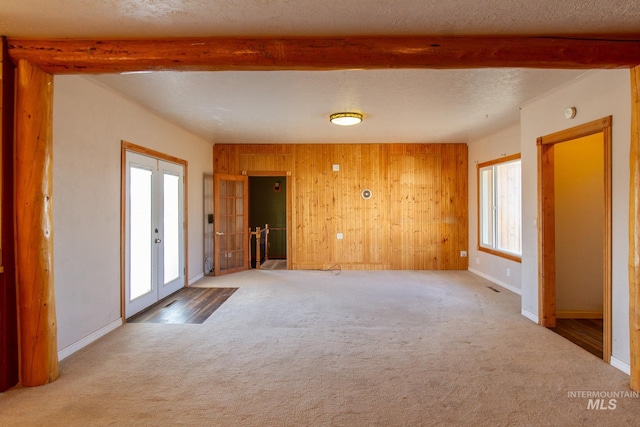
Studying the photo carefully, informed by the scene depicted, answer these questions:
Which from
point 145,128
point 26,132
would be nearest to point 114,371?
point 26,132

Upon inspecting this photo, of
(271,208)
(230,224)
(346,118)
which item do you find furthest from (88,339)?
(271,208)

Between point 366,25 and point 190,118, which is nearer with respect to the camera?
point 366,25

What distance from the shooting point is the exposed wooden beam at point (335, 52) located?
2379 mm

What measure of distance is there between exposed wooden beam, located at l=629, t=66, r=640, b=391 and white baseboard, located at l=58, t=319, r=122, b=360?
4604 mm

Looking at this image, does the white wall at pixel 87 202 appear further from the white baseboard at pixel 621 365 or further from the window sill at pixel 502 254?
the window sill at pixel 502 254

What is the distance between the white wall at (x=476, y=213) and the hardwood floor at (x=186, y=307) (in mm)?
4488

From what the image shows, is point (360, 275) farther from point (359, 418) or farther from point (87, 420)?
point (87, 420)

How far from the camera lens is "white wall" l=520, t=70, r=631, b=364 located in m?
2.71

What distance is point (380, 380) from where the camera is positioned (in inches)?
101

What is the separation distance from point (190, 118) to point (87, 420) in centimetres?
392

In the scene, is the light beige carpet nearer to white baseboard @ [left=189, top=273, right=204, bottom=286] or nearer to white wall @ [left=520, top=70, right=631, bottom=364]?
white wall @ [left=520, top=70, right=631, bottom=364]

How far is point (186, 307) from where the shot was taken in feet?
14.8

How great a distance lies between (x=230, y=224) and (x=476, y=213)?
4939 mm

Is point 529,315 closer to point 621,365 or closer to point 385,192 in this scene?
point 621,365
